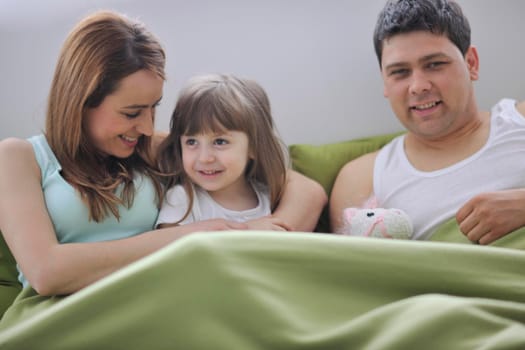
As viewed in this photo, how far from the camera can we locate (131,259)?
1.22m

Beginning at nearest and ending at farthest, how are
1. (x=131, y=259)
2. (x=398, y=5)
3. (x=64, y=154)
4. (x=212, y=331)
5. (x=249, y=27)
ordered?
(x=212, y=331) < (x=131, y=259) < (x=64, y=154) < (x=398, y=5) < (x=249, y=27)

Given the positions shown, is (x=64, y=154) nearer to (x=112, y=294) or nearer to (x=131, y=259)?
(x=131, y=259)

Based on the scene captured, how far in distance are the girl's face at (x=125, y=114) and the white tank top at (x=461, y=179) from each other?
0.61 m

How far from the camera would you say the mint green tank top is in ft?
4.17

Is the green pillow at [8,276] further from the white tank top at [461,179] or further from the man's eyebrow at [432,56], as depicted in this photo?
the man's eyebrow at [432,56]

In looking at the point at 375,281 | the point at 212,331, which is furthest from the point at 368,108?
the point at 212,331

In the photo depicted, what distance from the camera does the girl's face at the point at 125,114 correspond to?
132 centimetres

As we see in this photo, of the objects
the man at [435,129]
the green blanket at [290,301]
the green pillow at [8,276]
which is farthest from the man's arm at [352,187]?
the green pillow at [8,276]

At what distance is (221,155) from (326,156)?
41 cm

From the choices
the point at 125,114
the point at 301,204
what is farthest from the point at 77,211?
the point at 301,204

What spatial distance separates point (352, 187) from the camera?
1.55 metres

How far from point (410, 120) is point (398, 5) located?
0.93ft

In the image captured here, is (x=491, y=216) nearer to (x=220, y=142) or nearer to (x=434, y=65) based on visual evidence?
(x=434, y=65)

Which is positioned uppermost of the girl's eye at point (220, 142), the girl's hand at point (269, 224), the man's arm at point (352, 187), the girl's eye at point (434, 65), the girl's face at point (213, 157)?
the girl's eye at point (434, 65)
